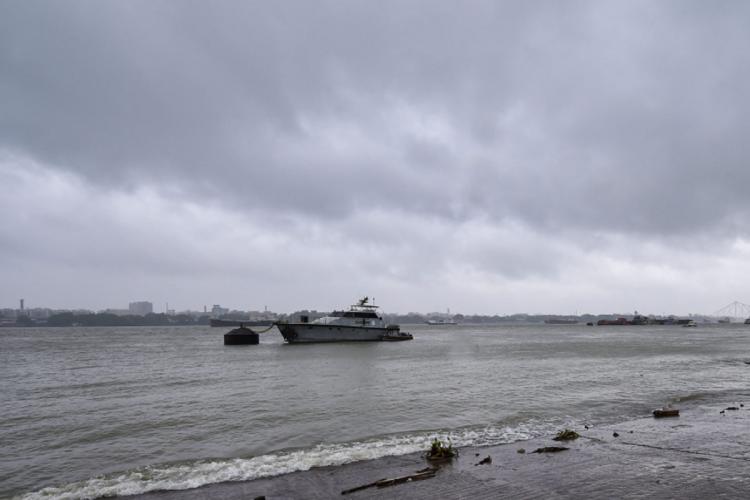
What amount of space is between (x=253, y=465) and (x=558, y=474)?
8.06 meters

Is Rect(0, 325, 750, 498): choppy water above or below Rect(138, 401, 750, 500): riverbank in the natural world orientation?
below

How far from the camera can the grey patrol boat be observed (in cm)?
6812

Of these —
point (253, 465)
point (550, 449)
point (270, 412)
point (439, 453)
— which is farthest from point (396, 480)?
point (270, 412)

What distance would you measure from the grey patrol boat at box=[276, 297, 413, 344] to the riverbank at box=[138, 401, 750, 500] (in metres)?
54.8

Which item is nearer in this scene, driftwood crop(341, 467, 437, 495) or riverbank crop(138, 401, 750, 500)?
riverbank crop(138, 401, 750, 500)

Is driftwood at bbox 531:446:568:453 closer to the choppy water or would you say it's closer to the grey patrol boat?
the choppy water

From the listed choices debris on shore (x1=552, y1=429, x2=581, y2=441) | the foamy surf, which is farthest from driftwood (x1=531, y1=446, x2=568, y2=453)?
the foamy surf

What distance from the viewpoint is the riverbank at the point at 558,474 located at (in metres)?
10.3

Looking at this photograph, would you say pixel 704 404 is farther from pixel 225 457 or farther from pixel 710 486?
pixel 225 457

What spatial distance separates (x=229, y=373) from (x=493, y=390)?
2099 cm

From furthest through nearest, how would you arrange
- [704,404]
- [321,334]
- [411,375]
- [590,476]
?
1. [321,334]
2. [411,375]
3. [704,404]
4. [590,476]

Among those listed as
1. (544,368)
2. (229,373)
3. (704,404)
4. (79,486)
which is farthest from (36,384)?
(704,404)

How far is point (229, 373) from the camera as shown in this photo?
119ft

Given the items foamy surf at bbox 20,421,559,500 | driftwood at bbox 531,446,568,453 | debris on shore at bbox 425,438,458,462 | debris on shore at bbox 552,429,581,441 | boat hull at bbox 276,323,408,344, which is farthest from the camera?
boat hull at bbox 276,323,408,344
